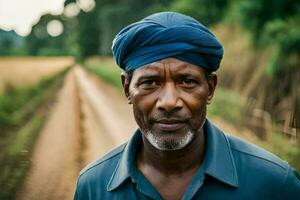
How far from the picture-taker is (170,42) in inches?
74.4

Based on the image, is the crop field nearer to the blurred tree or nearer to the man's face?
the man's face

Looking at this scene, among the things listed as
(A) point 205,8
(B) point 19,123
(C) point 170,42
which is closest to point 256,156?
(C) point 170,42

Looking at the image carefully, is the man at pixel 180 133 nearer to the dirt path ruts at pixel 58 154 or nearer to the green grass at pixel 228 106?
the dirt path ruts at pixel 58 154

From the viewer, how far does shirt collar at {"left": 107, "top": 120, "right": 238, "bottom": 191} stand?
1905 millimetres

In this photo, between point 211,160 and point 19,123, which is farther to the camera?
point 19,123

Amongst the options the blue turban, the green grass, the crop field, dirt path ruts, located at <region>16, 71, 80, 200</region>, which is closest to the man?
the blue turban

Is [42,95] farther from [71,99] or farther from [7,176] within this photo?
[7,176]

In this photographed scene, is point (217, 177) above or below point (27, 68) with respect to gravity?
above

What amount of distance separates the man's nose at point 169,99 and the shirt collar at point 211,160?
0.24 m

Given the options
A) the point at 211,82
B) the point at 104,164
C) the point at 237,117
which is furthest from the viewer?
the point at 237,117

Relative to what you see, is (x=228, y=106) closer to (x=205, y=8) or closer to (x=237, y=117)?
(x=237, y=117)

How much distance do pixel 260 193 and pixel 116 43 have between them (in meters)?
0.79

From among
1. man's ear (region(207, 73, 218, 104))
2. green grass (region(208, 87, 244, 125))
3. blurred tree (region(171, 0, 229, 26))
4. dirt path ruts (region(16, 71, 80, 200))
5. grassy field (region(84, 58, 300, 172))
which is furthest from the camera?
blurred tree (region(171, 0, 229, 26))

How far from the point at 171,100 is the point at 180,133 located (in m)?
0.14
